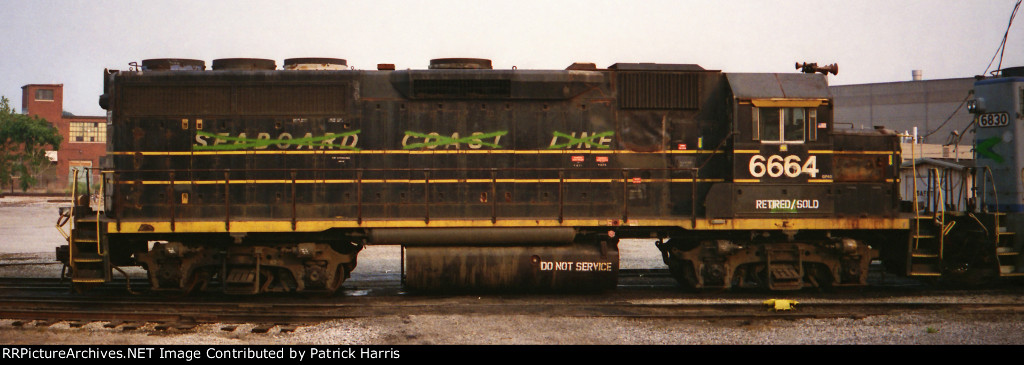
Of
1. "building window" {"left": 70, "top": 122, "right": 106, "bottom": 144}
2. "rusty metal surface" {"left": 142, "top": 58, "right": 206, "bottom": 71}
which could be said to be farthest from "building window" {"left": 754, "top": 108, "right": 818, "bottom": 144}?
"building window" {"left": 70, "top": 122, "right": 106, "bottom": 144}

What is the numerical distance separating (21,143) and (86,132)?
8.08m

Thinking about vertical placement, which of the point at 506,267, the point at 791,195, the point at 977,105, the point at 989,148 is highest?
the point at 977,105

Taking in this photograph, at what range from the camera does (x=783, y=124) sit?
11.1m

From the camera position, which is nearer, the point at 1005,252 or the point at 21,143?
the point at 1005,252

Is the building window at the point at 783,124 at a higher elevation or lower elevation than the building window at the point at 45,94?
lower

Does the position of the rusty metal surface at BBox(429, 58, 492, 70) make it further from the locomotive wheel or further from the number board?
the number board

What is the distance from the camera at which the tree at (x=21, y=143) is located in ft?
168

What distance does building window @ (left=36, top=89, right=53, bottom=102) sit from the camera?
2372 inches

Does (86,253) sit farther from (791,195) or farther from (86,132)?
(86,132)

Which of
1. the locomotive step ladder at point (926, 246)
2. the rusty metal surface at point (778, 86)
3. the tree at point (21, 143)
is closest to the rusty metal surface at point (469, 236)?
the rusty metal surface at point (778, 86)

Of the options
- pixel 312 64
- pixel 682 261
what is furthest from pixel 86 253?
pixel 682 261

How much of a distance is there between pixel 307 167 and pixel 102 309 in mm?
3437

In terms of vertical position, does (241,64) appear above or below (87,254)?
above

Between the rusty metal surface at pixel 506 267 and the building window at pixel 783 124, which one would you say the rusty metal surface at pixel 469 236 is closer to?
the rusty metal surface at pixel 506 267
